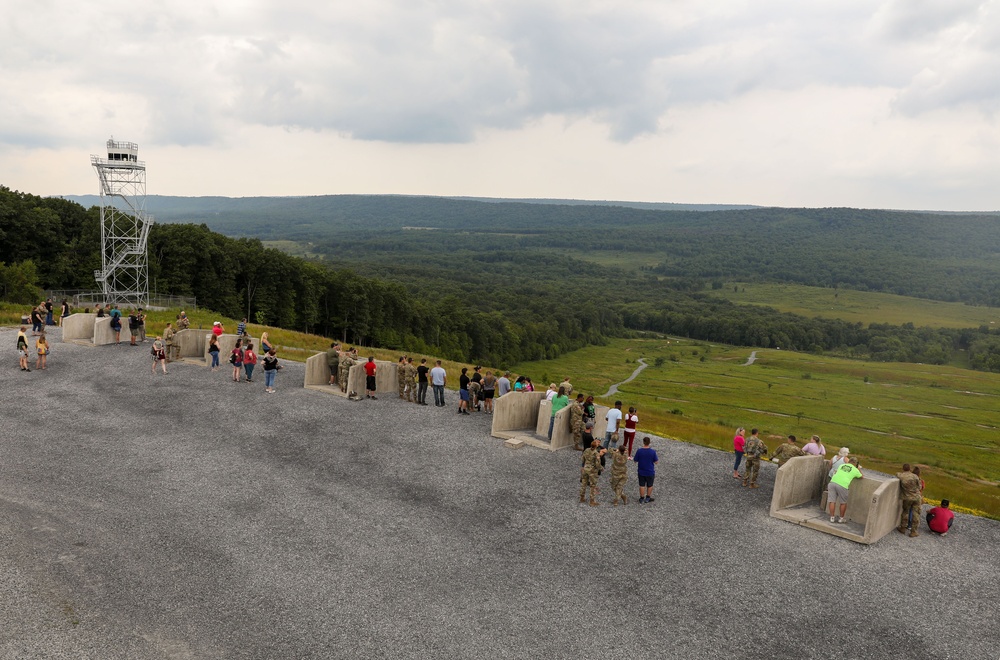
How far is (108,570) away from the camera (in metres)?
13.1

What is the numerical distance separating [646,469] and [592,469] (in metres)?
1.41

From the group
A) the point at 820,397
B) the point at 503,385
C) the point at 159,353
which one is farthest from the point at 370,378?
the point at 820,397

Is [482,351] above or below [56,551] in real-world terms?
below

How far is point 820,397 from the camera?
342 ft

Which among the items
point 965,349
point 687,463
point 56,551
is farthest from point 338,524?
point 965,349

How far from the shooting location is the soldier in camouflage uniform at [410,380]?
25406mm

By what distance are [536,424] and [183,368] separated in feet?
51.0

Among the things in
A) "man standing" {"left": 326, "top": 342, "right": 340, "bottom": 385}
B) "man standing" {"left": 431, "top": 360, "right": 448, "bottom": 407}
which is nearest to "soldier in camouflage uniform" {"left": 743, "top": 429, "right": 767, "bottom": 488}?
"man standing" {"left": 431, "top": 360, "right": 448, "bottom": 407}

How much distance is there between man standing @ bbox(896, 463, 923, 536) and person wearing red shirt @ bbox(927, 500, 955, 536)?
42cm

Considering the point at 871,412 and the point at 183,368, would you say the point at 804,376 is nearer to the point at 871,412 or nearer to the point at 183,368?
the point at 871,412

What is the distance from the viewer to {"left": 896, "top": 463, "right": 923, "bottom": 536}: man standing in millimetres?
15898

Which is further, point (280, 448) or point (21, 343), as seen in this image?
point (21, 343)

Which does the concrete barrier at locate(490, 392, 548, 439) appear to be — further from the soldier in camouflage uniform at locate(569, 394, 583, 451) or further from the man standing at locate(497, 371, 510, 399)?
the soldier in camouflage uniform at locate(569, 394, 583, 451)

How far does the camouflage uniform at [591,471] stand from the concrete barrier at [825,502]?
14.4ft
